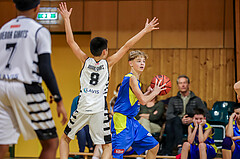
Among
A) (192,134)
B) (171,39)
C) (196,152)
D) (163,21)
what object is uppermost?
(163,21)

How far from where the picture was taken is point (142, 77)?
32.4 ft

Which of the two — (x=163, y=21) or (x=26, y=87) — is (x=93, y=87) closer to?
(x=26, y=87)

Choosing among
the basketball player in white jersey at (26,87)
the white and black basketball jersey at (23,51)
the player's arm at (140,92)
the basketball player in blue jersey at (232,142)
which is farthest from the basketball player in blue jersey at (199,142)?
the white and black basketball jersey at (23,51)

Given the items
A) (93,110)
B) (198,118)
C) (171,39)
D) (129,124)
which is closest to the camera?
(93,110)

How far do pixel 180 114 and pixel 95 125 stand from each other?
3.42 meters

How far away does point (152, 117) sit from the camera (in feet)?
25.4

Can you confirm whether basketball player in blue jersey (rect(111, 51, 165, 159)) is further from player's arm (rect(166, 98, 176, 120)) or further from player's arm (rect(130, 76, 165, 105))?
player's arm (rect(166, 98, 176, 120))

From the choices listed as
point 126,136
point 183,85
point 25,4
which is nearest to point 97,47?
point 126,136

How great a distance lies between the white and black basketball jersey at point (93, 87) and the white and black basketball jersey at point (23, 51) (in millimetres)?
1738

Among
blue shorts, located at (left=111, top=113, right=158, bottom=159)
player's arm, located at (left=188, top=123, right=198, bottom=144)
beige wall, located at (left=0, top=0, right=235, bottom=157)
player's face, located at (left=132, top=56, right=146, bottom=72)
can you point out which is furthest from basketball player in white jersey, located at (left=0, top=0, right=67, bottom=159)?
beige wall, located at (left=0, top=0, right=235, bottom=157)

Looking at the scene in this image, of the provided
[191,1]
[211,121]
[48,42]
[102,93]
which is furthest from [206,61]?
[48,42]

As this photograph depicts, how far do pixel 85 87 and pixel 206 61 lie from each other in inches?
224

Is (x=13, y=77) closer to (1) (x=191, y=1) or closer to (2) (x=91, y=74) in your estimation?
(2) (x=91, y=74)

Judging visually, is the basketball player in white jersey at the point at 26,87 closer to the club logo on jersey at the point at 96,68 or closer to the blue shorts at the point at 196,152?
the club logo on jersey at the point at 96,68
